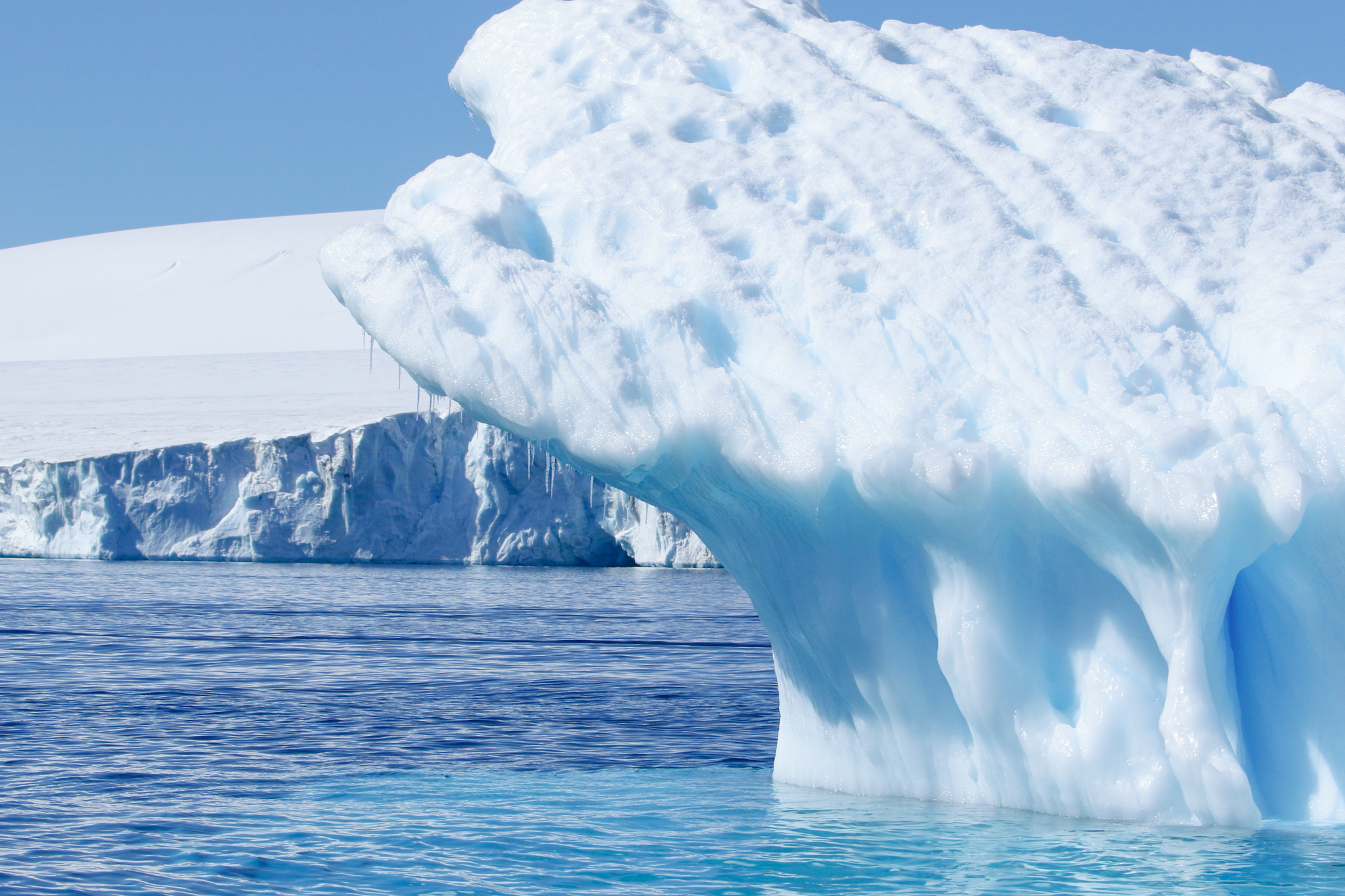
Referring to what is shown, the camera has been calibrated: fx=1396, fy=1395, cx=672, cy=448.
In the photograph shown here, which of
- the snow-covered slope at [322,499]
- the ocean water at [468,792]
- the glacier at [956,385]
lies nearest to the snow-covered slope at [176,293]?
the snow-covered slope at [322,499]

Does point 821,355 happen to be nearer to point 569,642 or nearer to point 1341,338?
point 1341,338

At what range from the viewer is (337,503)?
79.8 ft

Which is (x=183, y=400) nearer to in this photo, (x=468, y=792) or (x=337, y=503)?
(x=337, y=503)

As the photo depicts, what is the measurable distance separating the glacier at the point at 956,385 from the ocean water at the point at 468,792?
0.89 ft

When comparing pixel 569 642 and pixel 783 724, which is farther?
pixel 569 642

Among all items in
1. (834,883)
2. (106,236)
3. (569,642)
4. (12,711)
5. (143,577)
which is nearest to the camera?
(834,883)

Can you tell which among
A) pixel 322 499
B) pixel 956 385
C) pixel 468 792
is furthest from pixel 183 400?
pixel 956 385

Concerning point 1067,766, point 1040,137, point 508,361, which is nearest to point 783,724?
point 1067,766

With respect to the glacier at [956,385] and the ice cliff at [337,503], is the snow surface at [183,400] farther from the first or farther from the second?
the glacier at [956,385]

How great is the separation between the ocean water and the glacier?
0.89 feet

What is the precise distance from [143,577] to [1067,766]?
1876 cm

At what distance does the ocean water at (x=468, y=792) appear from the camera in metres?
3.71

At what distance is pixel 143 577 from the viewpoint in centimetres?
2048

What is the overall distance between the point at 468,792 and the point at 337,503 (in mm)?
19737
